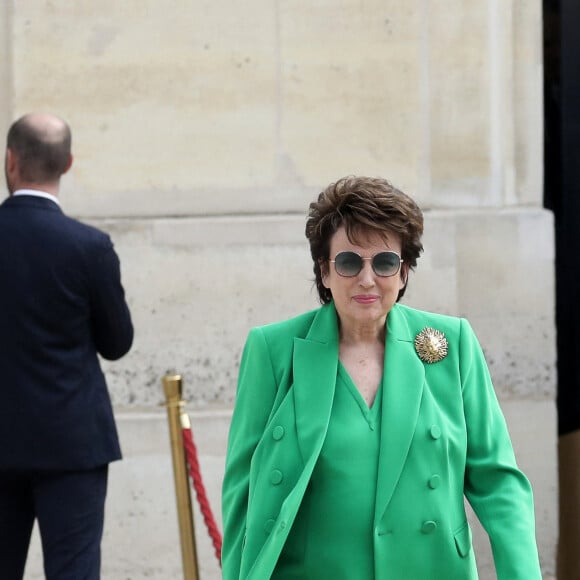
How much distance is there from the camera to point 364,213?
10.0 feet

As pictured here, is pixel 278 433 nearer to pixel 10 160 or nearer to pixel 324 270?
pixel 324 270

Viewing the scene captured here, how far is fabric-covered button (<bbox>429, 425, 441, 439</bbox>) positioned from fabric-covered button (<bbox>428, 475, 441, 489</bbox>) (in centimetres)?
9

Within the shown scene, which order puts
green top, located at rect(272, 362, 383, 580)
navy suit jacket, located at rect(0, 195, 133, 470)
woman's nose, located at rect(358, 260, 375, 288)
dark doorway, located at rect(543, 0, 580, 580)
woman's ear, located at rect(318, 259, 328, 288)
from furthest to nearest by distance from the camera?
1. dark doorway, located at rect(543, 0, 580, 580)
2. navy suit jacket, located at rect(0, 195, 133, 470)
3. woman's ear, located at rect(318, 259, 328, 288)
4. woman's nose, located at rect(358, 260, 375, 288)
5. green top, located at rect(272, 362, 383, 580)

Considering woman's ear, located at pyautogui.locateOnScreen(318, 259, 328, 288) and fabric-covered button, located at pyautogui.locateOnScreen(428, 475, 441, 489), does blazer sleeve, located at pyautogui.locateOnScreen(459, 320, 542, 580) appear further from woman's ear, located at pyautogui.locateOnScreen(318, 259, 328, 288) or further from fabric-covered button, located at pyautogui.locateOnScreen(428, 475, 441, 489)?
woman's ear, located at pyautogui.locateOnScreen(318, 259, 328, 288)

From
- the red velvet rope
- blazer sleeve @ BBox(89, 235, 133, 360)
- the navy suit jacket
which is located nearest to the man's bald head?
the navy suit jacket

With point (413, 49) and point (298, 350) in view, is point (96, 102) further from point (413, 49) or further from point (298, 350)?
point (298, 350)

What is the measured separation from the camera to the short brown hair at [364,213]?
10.0 ft

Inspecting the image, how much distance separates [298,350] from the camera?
3.10 meters

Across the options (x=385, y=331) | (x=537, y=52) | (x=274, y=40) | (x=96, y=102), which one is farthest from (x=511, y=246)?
(x=385, y=331)

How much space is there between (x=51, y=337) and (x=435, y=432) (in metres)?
1.72

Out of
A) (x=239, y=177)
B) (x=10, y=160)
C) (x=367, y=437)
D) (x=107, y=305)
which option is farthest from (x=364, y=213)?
(x=239, y=177)

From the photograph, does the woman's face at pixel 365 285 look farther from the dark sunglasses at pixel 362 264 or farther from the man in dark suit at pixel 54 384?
the man in dark suit at pixel 54 384

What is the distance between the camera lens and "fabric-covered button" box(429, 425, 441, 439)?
297 centimetres

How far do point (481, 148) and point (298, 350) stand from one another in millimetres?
3460
